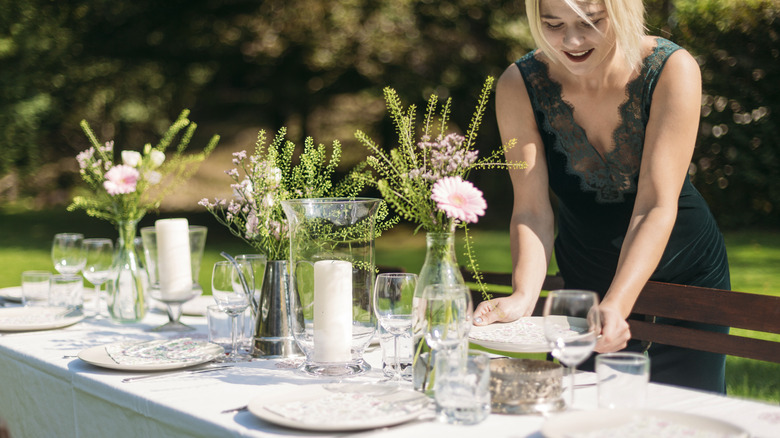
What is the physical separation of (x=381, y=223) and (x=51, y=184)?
608 inches

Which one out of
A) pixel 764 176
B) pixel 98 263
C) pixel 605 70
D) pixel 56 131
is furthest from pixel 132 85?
pixel 605 70

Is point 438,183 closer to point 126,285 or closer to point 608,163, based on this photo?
point 608,163

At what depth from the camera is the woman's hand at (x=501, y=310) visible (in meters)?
2.18

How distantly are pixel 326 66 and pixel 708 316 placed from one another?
9301 millimetres

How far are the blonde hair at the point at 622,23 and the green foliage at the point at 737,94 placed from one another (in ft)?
24.7

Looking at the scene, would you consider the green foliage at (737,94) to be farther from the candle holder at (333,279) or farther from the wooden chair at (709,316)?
the candle holder at (333,279)

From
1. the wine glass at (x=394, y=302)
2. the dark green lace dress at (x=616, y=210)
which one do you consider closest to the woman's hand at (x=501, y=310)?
the wine glass at (x=394, y=302)

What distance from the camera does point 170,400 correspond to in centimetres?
184

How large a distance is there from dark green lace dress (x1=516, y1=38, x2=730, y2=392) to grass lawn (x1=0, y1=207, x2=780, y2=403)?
2262 millimetres

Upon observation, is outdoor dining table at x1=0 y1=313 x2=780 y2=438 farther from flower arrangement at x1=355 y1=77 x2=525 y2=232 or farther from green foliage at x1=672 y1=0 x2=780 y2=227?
green foliage at x1=672 y1=0 x2=780 y2=227

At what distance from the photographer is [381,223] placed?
225 centimetres

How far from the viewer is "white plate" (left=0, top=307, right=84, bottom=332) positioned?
2.65 m

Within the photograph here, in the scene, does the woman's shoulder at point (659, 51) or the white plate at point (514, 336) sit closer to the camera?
the white plate at point (514, 336)

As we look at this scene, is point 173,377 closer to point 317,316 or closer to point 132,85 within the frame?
point 317,316
